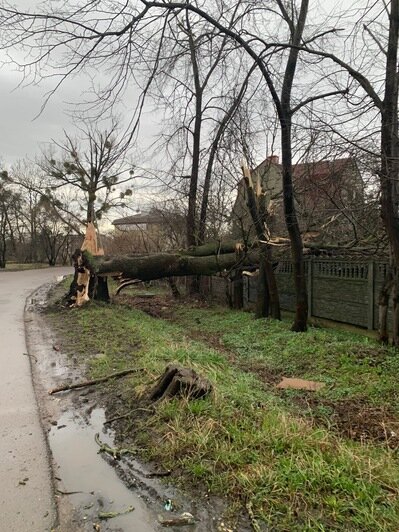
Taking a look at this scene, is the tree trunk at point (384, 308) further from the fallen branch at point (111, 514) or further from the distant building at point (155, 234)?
the distant building at point (155, 234)

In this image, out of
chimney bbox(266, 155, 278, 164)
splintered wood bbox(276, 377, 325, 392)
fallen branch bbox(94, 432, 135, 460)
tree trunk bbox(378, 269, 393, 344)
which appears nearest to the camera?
fallen branch bbox(94, 432, 135, 460)

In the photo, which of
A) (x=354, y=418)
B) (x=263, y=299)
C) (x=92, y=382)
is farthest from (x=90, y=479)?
(x=263, y=299)

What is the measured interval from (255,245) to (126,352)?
21.7ft

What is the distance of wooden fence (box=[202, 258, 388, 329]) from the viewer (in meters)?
8.52

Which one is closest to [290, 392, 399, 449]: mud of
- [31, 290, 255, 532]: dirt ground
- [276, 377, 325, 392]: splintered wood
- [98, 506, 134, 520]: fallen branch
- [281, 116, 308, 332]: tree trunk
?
[276, 377, 325, 392]: splintered wood

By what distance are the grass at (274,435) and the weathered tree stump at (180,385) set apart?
0.41 feet

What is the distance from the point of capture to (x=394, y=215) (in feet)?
23.5

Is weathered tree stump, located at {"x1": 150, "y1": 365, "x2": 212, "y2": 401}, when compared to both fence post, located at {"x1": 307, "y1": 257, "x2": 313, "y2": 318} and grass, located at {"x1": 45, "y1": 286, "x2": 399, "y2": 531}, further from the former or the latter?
fence post, located at {"x1": 307, "y1": 257, "x2": 313, "y2": 318}

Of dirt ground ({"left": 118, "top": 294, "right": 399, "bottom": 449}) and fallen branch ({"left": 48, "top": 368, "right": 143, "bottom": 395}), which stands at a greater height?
fallen branch ({"left": 48, "top": 368, "right": 143, "bottom": 395})

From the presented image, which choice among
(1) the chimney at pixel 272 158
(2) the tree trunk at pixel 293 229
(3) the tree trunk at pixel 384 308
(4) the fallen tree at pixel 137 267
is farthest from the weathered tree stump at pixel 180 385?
(1) the chimney at pixel 272 158

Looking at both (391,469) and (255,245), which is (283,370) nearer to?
(391,469)

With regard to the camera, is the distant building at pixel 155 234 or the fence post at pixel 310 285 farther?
the distant building at pixel 155 234

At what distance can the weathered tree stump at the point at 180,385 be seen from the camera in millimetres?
4176

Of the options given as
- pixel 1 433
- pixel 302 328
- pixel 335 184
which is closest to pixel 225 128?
pixel 335 184
